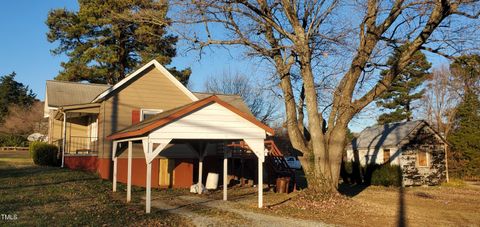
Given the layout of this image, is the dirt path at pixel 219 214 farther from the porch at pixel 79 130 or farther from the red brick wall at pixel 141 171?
the porch at pixel 79 130

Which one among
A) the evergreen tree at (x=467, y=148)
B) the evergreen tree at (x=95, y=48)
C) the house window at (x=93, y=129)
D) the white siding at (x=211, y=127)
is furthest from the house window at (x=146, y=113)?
the evergreen tree at (x=467, y=148)

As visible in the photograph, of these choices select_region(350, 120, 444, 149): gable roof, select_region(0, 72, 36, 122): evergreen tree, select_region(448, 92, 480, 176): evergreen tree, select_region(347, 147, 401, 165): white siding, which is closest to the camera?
select_region(347, 147, 401, 165): white siding

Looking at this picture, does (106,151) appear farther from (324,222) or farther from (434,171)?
(434,171)

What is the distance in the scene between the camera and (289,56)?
56.3 feet

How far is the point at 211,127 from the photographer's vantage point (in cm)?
1366

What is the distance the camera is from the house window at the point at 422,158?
28406 mm

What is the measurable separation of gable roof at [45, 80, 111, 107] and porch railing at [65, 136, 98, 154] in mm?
2436

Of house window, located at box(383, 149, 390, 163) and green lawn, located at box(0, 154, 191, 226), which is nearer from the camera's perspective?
green lawn, located at box(0, 154, 191, 226)

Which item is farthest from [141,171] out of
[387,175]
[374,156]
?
[374,156]

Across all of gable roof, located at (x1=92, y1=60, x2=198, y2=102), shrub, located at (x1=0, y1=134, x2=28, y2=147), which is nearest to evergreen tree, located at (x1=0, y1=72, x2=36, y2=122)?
shrub, located at (x1=0, y1=134, x2=28, y2=147)

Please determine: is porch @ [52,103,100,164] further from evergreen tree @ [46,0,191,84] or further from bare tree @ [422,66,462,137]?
bare tree @ [422,66,462,137]

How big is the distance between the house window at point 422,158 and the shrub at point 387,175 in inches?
81.3

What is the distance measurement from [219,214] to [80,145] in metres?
15.4

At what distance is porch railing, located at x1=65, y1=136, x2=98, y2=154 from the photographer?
75.8ft
